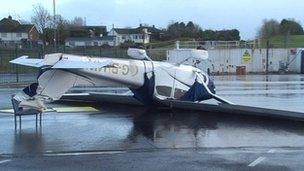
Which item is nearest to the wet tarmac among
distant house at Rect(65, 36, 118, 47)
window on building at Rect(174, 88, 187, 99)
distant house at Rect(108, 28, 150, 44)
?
window on building at Rect(174, 88, 187, 99)

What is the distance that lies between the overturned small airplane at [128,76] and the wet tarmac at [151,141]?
655 millimetres

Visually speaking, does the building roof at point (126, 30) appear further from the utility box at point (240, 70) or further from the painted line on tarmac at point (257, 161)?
the painted line on tarmac at point (257, 161)

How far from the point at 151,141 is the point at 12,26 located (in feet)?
410

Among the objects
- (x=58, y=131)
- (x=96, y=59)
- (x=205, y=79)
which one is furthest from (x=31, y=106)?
(x=205, y=79)

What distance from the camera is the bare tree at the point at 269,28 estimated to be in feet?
365

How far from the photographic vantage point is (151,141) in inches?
463

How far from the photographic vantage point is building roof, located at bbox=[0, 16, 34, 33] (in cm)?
12710

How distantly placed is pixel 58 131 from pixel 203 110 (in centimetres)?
463

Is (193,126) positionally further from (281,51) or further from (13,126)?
(281,51)

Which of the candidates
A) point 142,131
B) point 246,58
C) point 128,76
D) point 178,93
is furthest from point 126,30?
point 142,131

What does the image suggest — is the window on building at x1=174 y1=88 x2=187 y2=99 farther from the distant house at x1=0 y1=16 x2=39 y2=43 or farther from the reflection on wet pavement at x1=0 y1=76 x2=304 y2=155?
the distant house at x1=0 y1=16 x2=39 y2=43

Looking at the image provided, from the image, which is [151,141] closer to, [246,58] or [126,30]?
[246,58]

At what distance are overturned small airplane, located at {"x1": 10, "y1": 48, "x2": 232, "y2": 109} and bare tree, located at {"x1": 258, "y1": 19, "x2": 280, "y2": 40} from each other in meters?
95.5

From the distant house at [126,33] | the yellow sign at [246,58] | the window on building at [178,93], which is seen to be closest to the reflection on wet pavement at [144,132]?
the window on building at [178,93]
